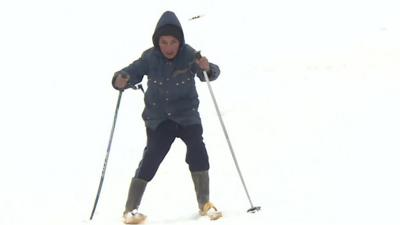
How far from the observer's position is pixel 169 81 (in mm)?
5309

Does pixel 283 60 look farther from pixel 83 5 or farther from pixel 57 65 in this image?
pixel 83 5

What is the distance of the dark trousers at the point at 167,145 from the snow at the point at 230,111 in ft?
1.63

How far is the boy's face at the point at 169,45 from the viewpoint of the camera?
5.21m

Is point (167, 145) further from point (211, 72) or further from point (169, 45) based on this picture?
point (169, 45)

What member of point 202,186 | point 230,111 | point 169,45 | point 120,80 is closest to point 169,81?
point 169,45

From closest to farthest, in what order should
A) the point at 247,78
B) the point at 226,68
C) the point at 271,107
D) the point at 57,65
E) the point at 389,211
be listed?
the point at 389,211 < the point at 271,107 < the point at 247,78 < the point at 226,68 < the point at 57,65

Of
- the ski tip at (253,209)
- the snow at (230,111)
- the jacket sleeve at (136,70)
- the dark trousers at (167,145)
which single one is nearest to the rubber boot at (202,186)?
the dark trousers at (167,145)

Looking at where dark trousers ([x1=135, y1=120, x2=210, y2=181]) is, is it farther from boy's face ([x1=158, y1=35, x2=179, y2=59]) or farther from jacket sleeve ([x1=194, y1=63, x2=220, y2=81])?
boy's face ([x1=158, y1=35, x2=179, y2=59])

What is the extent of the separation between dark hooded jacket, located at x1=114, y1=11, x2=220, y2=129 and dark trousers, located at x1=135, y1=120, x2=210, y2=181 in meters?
0.07

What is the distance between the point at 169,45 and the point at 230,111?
539cm

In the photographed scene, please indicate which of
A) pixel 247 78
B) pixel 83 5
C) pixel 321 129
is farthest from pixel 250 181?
pixel 83 5

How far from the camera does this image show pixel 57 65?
48.8 ft

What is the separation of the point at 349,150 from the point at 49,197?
12.0ft

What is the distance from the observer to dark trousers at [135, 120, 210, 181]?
17.6 feet
